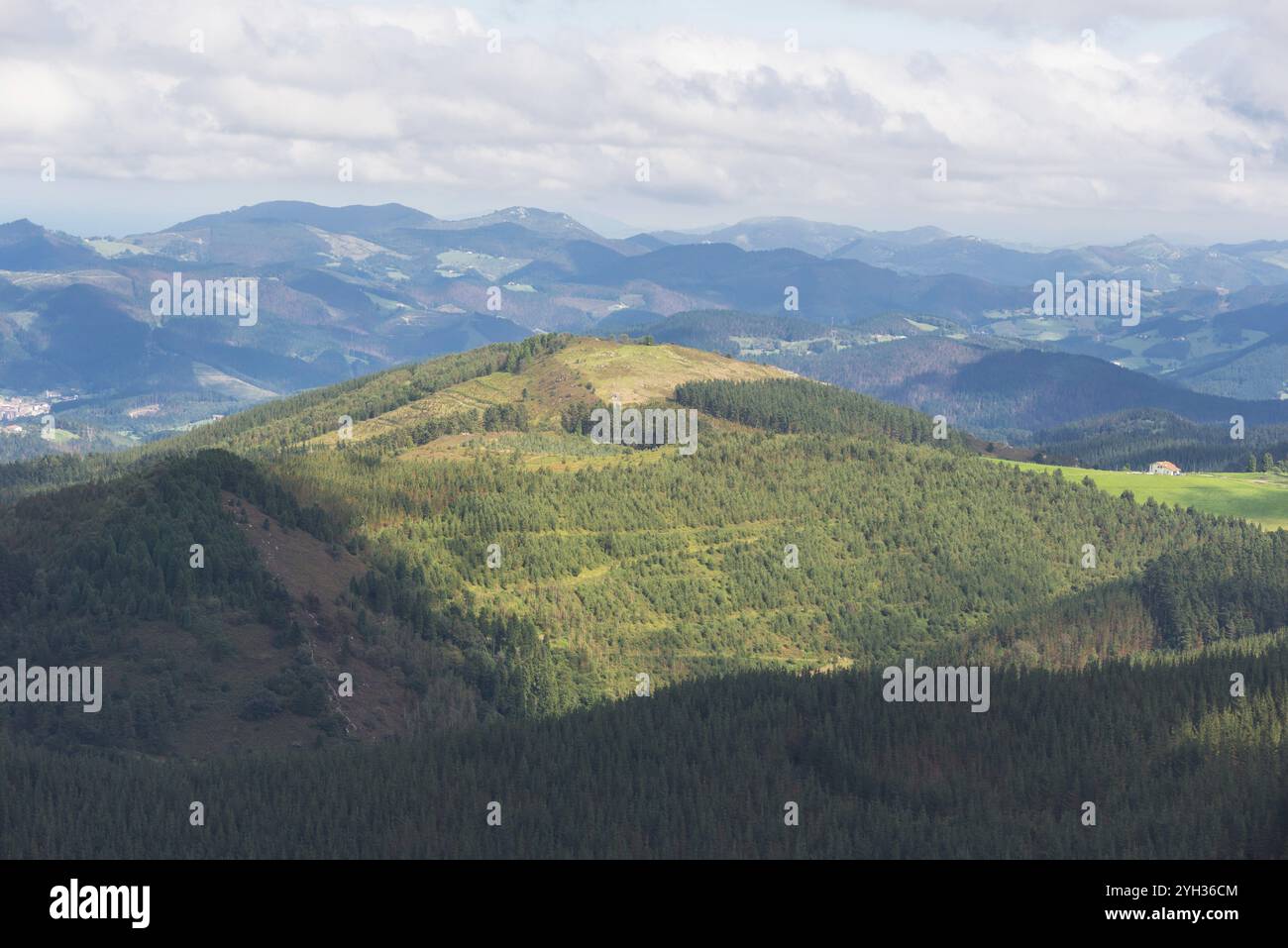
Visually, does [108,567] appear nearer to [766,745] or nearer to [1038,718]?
[766,745]

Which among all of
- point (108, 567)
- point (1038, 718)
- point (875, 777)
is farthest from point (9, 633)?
point (1038, 718)

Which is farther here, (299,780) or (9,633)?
(9,633)

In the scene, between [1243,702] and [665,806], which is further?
[1243,702]

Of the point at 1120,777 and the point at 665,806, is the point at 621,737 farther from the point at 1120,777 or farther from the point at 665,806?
the point at 1120,777
